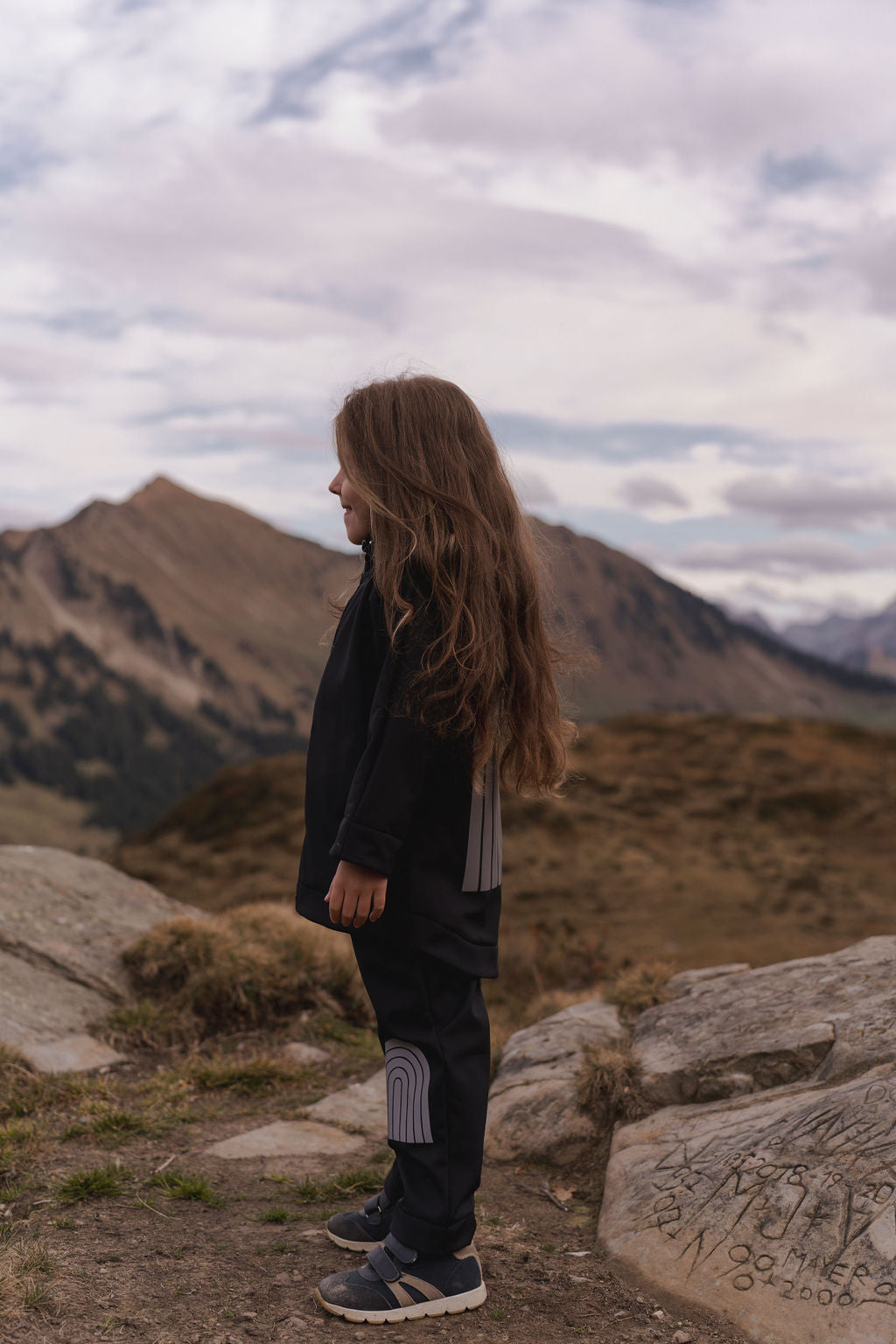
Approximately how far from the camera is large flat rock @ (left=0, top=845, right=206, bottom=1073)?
6.11 metres

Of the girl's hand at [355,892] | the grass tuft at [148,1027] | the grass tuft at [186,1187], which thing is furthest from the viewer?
the grass tuft at [148,1027]

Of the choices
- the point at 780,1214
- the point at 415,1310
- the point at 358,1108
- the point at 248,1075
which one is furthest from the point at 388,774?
the point at 248,1075

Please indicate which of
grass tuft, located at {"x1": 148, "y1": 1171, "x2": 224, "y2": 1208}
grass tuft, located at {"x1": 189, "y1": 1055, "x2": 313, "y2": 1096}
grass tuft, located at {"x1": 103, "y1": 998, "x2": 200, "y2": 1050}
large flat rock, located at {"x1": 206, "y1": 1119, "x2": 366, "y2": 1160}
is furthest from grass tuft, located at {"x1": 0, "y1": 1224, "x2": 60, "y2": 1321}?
grass tuft, located at {"x1": 103, "y1": 998, "x2": 200, "y2": 1050}

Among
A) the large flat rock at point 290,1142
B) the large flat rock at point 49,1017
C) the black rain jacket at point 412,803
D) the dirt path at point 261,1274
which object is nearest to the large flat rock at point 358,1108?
the large flat rock at point 290,1142

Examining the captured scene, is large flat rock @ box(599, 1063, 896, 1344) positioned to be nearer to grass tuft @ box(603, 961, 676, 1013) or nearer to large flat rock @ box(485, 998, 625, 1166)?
large flat rock @ box(485, 998, 625, 1166)

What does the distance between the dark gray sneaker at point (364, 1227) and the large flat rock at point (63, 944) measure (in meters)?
2.60

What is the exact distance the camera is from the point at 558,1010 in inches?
265

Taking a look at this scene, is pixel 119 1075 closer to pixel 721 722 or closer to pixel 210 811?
pixel 210 811

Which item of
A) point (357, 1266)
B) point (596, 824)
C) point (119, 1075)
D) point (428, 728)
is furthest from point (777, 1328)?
point (596, 824)

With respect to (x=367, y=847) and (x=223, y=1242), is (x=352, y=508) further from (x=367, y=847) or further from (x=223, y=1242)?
(x=223, y=1242)

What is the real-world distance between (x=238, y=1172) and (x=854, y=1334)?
9.11 ft

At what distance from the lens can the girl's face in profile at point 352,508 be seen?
3.64 meters

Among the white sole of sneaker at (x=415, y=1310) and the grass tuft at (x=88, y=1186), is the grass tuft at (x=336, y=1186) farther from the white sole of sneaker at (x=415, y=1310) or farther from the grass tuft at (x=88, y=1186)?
the white sole of sneaker at (x=415, y=1310)

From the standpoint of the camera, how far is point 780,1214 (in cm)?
353
